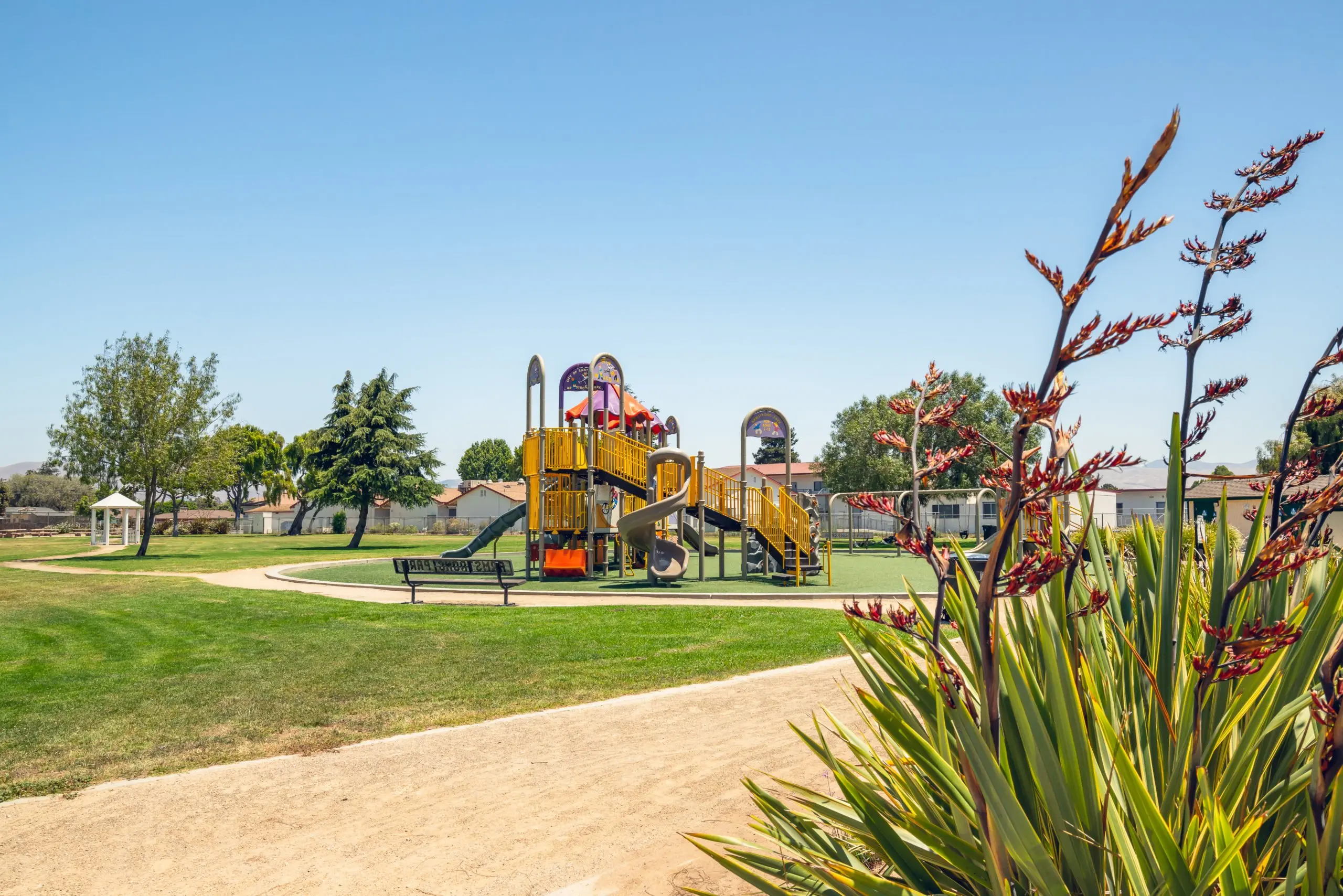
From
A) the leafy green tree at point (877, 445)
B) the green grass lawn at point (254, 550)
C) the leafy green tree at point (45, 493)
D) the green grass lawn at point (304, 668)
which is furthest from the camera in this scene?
the leafy green tree at point (45, 493)

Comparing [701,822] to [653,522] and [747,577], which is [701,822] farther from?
[747,577]

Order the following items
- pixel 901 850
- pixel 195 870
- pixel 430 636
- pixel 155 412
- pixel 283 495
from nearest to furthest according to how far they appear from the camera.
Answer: pixel 901 850, pixel 195 870, pixel 430 636, pixel 155 412, pixel 283 495

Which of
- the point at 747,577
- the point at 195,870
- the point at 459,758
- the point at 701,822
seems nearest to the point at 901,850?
the point at 701,822

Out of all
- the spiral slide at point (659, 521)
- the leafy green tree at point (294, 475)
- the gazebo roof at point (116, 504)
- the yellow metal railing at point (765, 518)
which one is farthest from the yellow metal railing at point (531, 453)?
the leafy green tree at point (294, 475)

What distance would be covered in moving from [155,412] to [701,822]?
37934 millimetres

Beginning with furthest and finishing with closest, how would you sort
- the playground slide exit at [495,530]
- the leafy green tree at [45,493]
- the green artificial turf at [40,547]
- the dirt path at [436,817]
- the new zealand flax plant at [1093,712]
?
the leafy green tree at [45,493] < the green artificial turf at [40,547] < the playground slide exit at [495,530] < the dirt path at [436,817] < the new zealand flax plant at [1093,712]

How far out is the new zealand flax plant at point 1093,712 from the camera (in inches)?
68.4

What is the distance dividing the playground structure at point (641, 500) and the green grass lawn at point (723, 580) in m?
0.45

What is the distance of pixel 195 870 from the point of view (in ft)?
15.6

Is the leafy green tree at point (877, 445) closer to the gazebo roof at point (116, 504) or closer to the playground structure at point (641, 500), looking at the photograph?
the playground structure at point (641, 500)

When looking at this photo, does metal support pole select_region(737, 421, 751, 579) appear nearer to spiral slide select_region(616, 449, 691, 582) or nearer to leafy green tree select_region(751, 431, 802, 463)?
spiral slide select_region(616, 449, 691, 582)

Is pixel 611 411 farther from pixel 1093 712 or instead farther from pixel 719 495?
pixel 1093 712

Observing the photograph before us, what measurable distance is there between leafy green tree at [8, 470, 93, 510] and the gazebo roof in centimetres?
7678

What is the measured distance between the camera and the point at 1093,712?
7.68 ft
